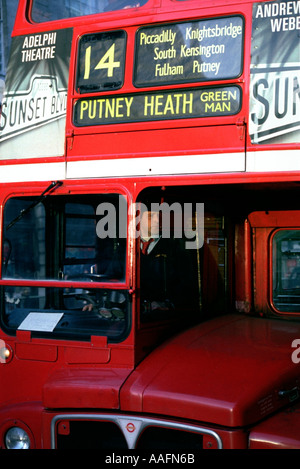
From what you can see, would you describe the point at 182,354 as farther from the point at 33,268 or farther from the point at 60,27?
the point at 60,27

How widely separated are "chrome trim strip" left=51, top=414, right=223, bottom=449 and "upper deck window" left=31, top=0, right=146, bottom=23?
276 centimetres

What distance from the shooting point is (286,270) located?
4.64m

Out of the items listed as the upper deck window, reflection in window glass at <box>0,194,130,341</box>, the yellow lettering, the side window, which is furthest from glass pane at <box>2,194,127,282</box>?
the upper deck window

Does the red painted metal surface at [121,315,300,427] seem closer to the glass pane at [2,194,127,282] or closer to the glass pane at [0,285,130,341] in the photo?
the glass pane at [0,285,130,341]

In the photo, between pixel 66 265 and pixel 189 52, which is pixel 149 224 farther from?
pixel 189 52

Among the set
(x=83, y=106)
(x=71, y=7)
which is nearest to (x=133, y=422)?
(x=83, y=106)

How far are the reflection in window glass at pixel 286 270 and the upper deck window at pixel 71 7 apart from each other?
206 centimetres

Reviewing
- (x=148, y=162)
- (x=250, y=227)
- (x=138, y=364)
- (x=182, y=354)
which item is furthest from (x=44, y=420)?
(x=250, y=227)

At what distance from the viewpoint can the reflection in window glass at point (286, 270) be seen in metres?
4.61

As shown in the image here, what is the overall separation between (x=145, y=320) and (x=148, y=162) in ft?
3.41

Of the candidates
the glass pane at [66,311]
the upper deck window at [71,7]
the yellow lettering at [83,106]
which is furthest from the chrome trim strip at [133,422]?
the upper deck window at [71,7]

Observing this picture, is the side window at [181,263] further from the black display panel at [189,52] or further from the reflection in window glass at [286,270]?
the black display panel at [189,52]

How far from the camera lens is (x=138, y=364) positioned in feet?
12.4

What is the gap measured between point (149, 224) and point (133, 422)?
128 cm
